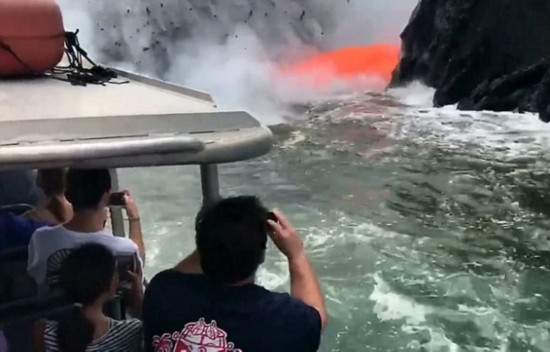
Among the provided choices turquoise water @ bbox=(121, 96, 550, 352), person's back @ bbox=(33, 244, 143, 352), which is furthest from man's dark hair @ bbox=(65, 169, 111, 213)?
turquoise water @ bbox=(121, 96, 550, 352)

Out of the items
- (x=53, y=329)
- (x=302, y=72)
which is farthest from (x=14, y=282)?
(x=302, y=72)

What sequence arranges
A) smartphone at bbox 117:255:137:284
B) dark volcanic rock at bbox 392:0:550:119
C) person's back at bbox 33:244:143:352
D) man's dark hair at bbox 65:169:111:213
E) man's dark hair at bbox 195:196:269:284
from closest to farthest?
man's dark hair at bbox 195:196:269:284, person's back at bbox 33:244:143:352, man's dark hair at bbox 65:169:111:213, smartphone at bbox 117:255:137:284, dark volcanic rock at bbox 392:0:550:119

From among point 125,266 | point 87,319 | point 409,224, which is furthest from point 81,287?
point 409,224

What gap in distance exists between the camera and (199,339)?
1815 mm

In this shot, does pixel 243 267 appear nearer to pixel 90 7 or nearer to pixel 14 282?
pixel 14 282

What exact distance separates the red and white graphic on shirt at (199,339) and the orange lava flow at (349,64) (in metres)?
21.6

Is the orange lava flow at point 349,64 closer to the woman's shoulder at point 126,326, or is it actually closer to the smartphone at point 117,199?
the smartphone at point 117,199

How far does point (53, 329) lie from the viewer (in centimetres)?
211

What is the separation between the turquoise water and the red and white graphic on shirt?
4.01m

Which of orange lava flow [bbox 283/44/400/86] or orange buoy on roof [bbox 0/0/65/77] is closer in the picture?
orange buoy on roof [bbox 0/0/65/77]

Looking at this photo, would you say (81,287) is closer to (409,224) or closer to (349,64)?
(409,224)

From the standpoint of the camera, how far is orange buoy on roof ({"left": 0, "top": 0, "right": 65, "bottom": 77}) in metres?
2.34

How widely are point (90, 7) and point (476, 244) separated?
20.5 meters

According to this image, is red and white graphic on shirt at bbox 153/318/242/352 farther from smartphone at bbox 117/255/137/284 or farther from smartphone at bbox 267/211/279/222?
smartphone at bbox 117/255/137/284
